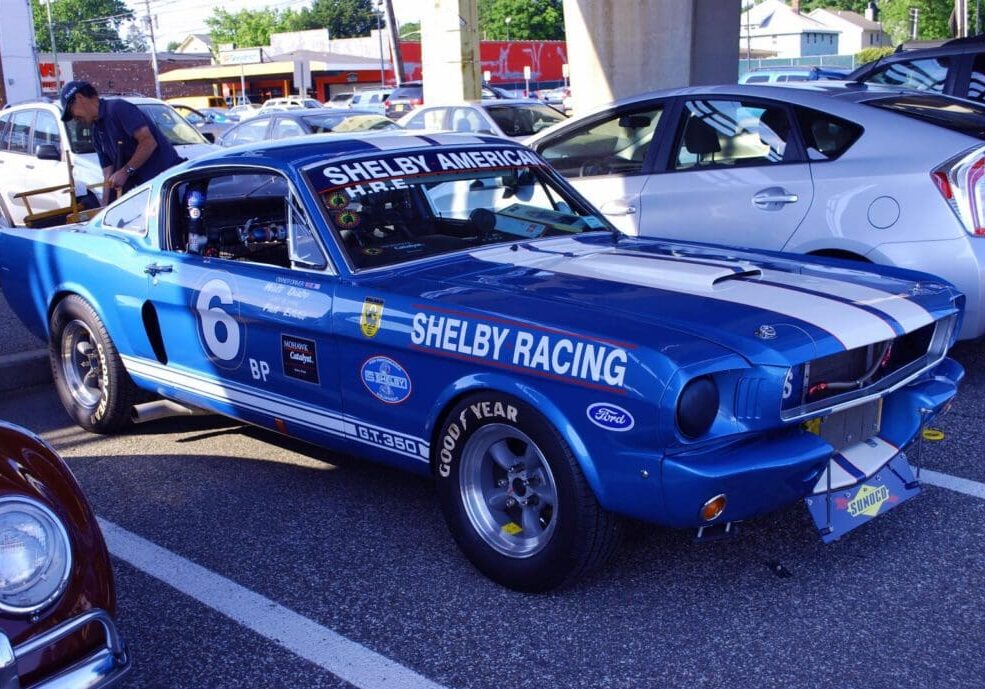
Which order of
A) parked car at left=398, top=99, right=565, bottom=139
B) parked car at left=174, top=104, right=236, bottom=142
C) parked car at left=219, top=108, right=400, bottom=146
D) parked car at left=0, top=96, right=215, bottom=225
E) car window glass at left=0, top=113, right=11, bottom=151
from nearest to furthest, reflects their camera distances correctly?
parked car at left=0, top=96, right=215, bottom=225, car window glass at left=0, top=113, right=11, bottom=151, parked car at left=398, top=99, right=565, bottom=139, parked car at left=219, top=108, right=400, bottom=146, parked car at left=174, top=104, right=236, bottom=142

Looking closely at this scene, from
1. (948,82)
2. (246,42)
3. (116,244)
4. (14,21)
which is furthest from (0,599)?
(246,42)

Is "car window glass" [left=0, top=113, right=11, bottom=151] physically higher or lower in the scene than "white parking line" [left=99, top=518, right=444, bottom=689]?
higher

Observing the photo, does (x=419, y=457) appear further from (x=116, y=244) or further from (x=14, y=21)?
(x=14, y=21)

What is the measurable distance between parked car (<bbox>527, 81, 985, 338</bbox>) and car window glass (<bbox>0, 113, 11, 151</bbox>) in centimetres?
842

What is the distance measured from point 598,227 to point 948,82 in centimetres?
543

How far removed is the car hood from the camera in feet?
10.6

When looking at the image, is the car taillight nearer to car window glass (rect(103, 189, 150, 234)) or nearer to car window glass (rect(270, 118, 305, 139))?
car window glass (rect(103, 189, 150, 234))

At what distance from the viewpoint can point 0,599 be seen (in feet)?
7.64

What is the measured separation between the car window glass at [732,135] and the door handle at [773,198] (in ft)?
0.68

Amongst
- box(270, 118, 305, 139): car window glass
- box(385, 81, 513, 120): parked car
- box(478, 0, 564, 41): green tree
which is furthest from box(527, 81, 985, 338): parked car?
box(478, 0, 564, 41): green tree

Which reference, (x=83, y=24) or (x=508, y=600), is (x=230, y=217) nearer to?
(x=508, y=600)

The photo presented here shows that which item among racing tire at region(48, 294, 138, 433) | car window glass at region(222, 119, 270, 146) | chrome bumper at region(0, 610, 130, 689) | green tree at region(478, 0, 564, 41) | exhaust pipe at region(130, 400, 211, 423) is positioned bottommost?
exhaust pipe at region(130, 400, 211, 423)

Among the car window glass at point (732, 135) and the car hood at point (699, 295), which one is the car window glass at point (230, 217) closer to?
the car hood at point (699, 295)

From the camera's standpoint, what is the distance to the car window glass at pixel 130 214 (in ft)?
17.2
